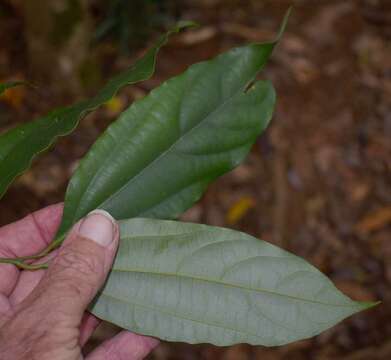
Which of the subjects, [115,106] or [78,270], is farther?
[115,106]

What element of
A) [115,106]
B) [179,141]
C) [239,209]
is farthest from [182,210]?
[115,106]

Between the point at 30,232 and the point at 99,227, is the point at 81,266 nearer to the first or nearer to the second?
the point at 99,227

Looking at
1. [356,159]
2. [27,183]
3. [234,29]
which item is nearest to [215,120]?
[27,183]

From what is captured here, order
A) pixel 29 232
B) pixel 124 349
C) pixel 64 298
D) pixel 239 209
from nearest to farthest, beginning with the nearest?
pixel 64 298
pixel 124 349
pixel 29 232
pixel 239 209

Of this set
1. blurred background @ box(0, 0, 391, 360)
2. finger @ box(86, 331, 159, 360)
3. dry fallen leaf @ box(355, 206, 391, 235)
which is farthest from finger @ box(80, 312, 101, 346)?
dry fallen leaf @ box(355, 206, 391, 235)

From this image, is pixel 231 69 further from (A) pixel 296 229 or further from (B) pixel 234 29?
(B) pixel 234 29

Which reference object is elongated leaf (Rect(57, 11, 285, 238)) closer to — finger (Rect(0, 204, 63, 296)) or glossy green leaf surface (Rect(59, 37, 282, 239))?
glossy green leaf surface (Rect(59, 37, 282, 239))

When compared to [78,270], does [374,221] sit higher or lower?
lower

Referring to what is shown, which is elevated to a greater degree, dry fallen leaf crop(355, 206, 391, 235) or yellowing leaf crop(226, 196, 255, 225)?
yellowing leaf crop(226, 196, 255, 225)
